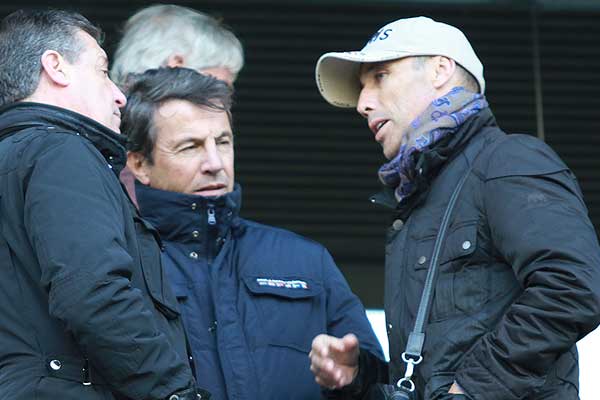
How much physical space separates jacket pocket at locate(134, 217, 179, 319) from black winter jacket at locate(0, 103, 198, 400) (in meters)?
0.04

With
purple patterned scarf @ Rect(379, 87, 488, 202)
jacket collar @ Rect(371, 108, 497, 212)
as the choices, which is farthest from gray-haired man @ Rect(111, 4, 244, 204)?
jacket collar @ Rect(371, 108, 497, 212)

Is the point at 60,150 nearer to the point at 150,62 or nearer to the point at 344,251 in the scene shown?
the point at 150,62

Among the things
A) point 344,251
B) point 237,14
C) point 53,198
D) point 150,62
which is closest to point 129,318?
point 53,198

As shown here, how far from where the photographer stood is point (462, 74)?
4.25m

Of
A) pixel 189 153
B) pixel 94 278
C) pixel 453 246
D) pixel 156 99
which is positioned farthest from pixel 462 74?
pixel 94 278

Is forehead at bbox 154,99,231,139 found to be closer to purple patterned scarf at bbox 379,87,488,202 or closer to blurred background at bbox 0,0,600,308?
purple patterned scarf at bbox 379,87,488,202

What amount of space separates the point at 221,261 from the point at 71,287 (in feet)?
3.88

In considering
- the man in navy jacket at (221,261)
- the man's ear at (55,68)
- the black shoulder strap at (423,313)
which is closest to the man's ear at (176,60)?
the man in navy jacket at (221,261)

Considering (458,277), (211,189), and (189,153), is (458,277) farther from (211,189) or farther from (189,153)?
(189,153)

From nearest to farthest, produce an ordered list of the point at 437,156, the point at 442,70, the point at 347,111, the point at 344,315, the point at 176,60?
1. the point at 437,156
2. the point at 442,70
3. the point at 344,315
4. the point at 176,60
5. the point at 347,111

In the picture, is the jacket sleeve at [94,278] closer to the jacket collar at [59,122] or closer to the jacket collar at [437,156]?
the jacket collar at [59,122]

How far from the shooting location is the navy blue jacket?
436 cm

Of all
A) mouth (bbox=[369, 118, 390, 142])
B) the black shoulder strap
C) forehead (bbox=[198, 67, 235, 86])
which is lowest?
the black shoulder strap

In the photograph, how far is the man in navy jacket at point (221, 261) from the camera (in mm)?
4379
